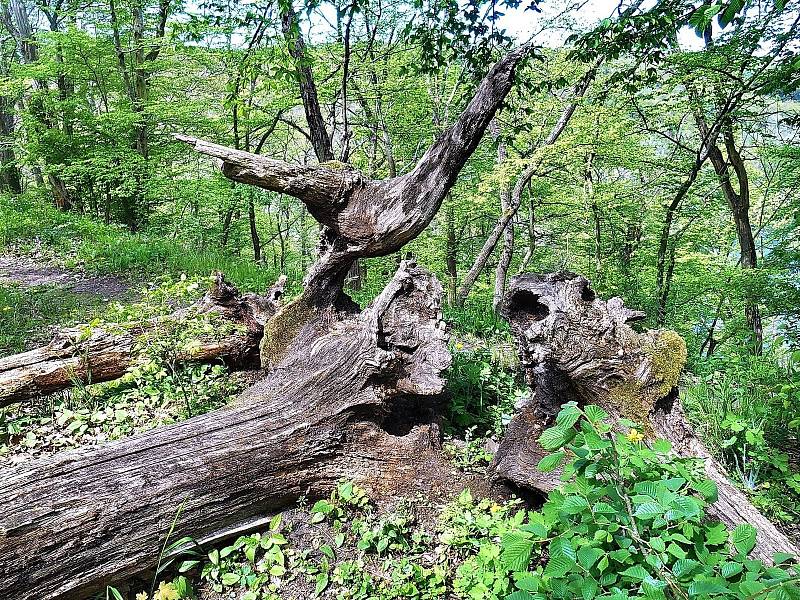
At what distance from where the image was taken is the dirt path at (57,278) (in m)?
7.52

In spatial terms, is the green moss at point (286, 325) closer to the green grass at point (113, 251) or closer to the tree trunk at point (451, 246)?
the green grass at point (113, 251)

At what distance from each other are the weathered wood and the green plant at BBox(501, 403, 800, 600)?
1.57 m

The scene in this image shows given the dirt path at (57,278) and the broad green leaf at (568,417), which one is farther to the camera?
the dirt path at (57,278)

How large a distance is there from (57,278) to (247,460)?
711cm

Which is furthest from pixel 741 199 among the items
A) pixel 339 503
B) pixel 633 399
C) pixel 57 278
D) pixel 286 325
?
pixel 57 278

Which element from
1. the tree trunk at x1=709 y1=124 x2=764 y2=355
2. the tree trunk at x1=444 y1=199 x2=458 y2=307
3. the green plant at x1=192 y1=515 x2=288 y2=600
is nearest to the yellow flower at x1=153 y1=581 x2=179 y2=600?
the green plant at x1=192 y1=515 x2=288 y2=600

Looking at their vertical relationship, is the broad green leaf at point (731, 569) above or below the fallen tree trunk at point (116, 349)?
above

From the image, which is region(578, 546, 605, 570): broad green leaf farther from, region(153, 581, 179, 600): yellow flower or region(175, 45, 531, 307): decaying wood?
region(175, 45, 531, 307): decaying wood

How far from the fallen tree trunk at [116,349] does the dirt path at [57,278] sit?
3191 millimetres

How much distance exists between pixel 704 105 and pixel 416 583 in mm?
7615

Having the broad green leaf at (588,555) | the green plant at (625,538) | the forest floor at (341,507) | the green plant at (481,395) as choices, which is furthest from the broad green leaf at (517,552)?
the green plant at (481,395)

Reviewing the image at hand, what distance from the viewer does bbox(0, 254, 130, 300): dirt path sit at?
7.52 metres

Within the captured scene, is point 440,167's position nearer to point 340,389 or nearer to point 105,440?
point 340,389

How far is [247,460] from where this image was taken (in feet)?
9.68
